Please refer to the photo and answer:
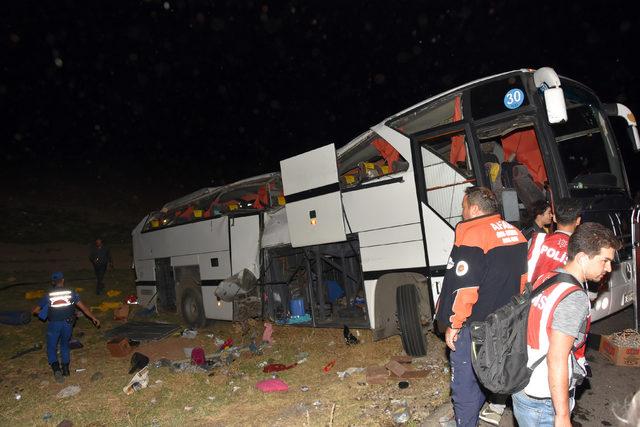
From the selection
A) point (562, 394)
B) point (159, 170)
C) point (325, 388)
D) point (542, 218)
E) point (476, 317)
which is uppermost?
point (159, 170)

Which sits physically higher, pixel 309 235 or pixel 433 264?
pixel 309 235

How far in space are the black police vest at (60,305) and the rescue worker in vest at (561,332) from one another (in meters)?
6.97

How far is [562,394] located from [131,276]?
52.2ft

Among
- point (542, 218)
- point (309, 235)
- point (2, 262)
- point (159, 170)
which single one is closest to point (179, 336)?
point (309, 235)

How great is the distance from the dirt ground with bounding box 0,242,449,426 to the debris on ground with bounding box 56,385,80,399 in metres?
0.11

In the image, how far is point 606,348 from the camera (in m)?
4.98

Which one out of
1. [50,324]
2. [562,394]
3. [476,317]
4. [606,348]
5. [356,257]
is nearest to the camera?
[562,394]

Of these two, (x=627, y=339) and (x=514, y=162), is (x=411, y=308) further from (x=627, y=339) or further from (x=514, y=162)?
(x=627, y=339)

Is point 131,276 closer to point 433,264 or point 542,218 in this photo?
point 433,264

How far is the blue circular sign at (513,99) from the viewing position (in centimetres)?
460

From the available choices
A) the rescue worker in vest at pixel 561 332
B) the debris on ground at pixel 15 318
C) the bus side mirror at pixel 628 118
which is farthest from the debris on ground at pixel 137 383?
the bus side mirror at pixel 628 118

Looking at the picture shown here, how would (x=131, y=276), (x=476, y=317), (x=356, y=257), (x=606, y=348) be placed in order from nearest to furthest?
1. (x=476, y=317)
2. (x=606, y=348)
3. (x=356, y=257)
4. (x=131, y=276)

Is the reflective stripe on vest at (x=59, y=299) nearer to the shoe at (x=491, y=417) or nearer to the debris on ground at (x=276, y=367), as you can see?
the debris on ground at (x=276, y=367)

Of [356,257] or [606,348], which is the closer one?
[606,348]
